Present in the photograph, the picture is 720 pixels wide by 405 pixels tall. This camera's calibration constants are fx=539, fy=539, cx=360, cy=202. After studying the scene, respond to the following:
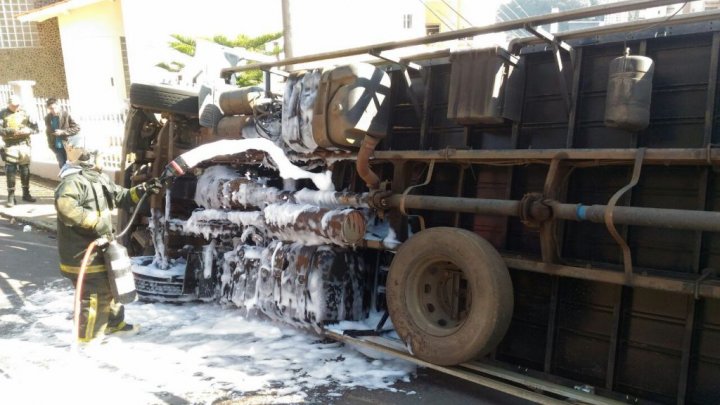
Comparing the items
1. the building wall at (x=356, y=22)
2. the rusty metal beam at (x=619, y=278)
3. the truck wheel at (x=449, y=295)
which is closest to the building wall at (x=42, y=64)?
the building wall at (x=356, y=22)

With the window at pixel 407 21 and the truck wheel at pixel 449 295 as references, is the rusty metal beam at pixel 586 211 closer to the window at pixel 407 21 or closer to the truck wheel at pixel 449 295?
the truck wheel at pixel 449 295

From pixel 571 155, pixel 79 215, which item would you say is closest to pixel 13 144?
pixel 79 215

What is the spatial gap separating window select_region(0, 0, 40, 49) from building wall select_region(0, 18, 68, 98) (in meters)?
0.39

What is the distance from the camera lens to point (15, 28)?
76.1 feet

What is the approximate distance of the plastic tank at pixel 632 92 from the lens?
120 inches

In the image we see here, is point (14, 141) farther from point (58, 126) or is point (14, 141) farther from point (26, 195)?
point (26, 195)

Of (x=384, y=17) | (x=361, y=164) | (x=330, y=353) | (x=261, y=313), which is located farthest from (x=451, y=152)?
(x=384, y=17)

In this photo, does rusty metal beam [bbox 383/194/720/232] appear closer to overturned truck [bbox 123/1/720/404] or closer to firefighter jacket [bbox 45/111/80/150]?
overturned truck [bbox 123/1/720/404]

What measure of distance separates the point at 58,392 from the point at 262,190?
2.28 m

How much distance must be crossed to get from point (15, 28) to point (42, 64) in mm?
2912

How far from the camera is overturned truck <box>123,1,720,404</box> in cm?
305

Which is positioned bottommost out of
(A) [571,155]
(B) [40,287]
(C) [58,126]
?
(B) [40,287]

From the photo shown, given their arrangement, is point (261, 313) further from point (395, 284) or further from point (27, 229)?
point (27, 229)

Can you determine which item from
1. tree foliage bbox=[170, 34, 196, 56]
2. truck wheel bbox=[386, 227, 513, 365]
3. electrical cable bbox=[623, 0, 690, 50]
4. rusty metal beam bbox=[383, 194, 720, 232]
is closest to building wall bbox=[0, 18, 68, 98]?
tree foliage bbox=[170, 34, 196, 56]
